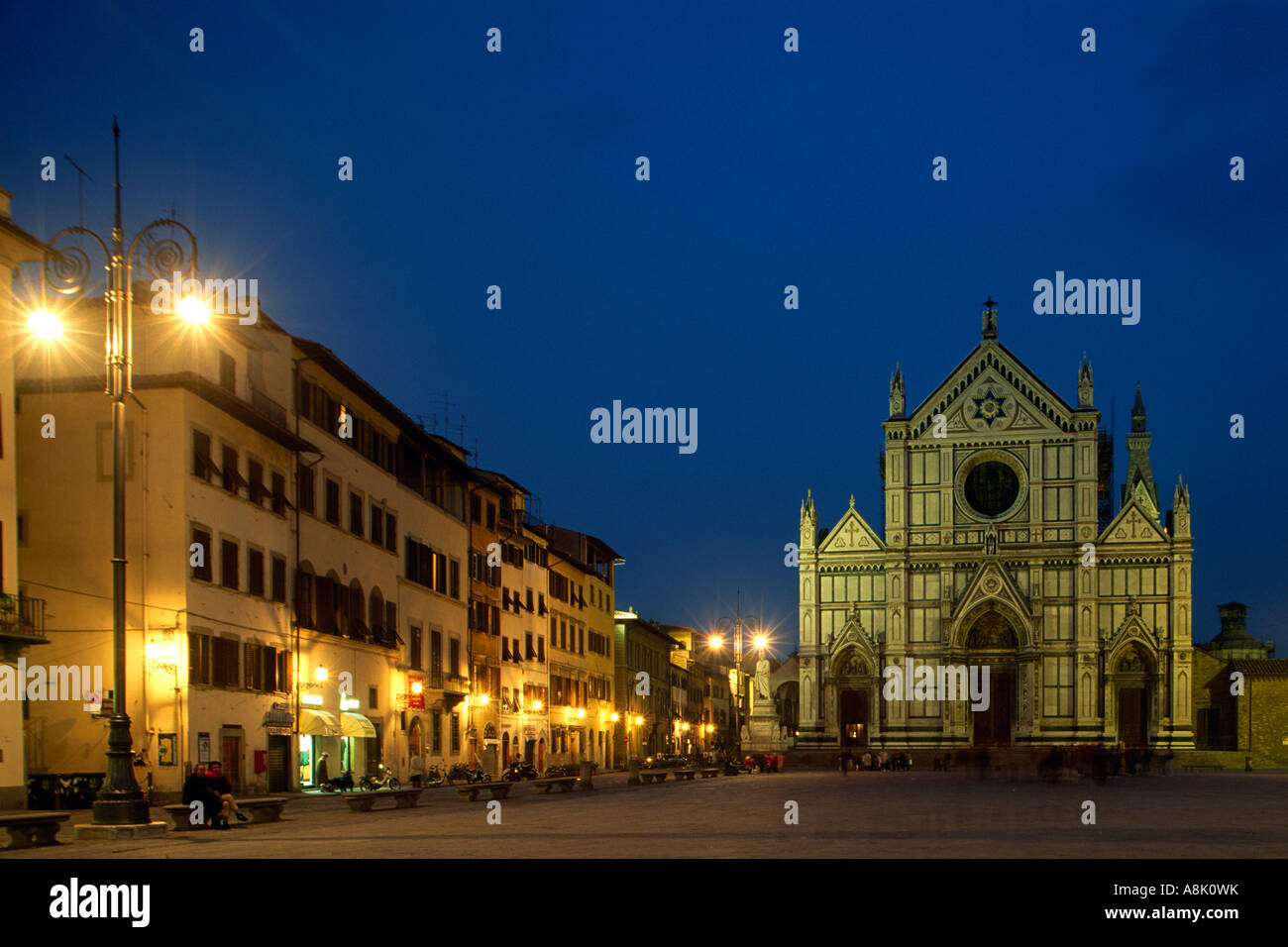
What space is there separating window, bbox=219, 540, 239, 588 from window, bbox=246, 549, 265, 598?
95 cm

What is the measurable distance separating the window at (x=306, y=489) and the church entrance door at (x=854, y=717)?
45998 millimetres

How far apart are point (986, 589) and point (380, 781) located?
1753 inches

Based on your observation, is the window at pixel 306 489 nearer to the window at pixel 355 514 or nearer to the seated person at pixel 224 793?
the window at pixel 355 514

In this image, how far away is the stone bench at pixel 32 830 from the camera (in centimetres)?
1891

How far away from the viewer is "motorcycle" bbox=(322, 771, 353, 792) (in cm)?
4022

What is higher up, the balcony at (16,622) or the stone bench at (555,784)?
the balcony at (16,622)

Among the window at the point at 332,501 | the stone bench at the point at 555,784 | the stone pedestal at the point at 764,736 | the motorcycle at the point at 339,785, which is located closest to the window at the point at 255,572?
the window at the point at 332,501

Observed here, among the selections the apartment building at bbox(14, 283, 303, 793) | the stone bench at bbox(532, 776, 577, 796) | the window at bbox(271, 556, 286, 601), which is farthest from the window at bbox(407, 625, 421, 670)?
the apartment building at bbox(14, 283, 303, 793)

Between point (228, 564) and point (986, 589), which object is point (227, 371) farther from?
point (986, 589)

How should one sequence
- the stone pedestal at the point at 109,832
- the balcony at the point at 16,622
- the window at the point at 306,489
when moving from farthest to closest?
the window at the point at 306,489
the balcony at the point at 16,622
the stone pedestal at the point at 109,832

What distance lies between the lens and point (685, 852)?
16734mm

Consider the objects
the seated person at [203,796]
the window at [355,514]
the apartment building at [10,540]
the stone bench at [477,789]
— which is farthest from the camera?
the window at [355,514]

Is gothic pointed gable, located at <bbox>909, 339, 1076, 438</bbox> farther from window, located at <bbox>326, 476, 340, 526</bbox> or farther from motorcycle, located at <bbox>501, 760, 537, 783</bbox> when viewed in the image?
window, located at <bbox>326, 476, 340, 526</bbox>
